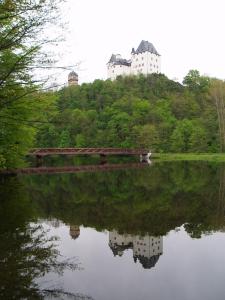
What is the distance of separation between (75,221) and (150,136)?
52.0 meters

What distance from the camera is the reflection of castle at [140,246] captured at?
8.48 metres

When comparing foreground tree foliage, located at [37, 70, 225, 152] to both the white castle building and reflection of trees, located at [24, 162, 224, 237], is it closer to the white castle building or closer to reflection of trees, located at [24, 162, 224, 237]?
the white castle building

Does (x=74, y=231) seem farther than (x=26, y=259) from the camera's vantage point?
Yes

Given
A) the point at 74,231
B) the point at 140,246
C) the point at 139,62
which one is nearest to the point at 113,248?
the point at 140,246

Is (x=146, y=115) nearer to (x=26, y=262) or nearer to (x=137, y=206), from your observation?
(x=137, y=206)

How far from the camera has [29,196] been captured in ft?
58.5

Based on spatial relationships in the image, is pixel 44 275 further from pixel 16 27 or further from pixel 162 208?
pixel 162 208

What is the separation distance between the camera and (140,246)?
936 cm

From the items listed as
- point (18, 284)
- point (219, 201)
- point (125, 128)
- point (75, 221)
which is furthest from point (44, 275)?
point (125, 128)

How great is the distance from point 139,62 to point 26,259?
107278 millimetres

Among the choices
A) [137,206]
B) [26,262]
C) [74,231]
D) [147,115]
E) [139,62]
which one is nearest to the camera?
[26,262]

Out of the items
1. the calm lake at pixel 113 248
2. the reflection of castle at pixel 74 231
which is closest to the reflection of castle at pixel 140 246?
the calm lake at pixel 113 248

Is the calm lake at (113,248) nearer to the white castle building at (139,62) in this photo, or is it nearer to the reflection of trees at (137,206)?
the reflection of trees at (137,206)

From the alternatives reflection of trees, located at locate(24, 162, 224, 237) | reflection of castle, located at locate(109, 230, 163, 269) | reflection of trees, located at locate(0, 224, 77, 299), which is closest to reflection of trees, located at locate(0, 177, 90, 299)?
reflection of trees, located at locate(0, 224, 77, 299)
